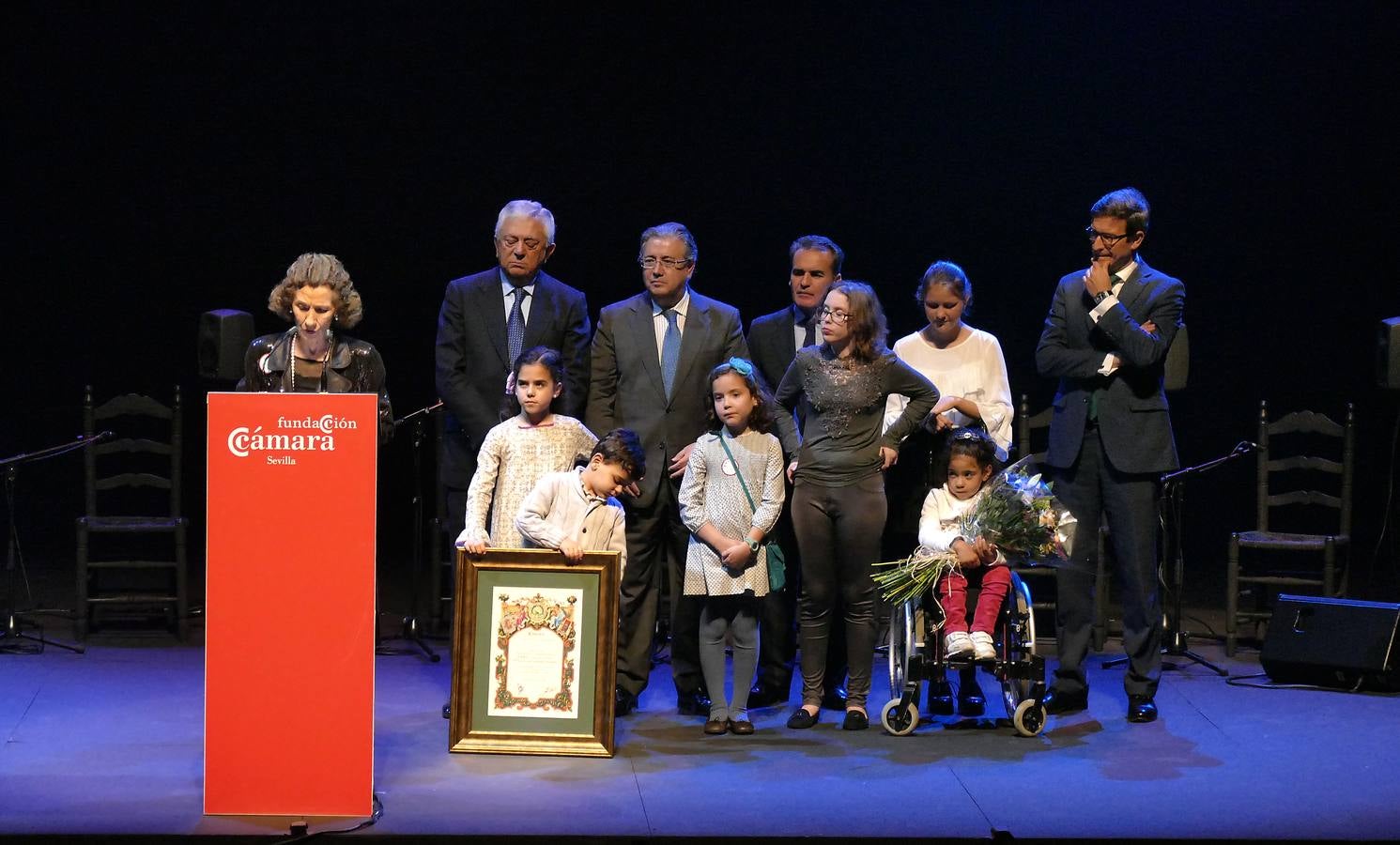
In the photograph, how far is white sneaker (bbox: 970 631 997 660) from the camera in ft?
16.4

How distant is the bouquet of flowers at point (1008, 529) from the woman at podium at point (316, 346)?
1.73 metres

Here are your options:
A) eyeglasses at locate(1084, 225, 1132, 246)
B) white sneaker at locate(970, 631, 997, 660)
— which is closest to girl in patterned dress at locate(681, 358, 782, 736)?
white sneaker at locate(970, 631, 997, 660)

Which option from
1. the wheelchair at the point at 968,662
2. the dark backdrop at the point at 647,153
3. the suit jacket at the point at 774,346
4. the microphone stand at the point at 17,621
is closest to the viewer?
the wheelchair at the point at 968,662

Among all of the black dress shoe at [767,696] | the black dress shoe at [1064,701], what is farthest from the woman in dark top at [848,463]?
the black dress shoe at [1064,701]

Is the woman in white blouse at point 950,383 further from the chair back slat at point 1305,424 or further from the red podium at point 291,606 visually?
the red podium at point 291,606

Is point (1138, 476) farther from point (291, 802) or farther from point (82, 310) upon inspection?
point (82, 310)

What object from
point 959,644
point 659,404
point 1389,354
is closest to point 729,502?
point 659,404

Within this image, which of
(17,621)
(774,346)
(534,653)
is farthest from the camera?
(17,621)

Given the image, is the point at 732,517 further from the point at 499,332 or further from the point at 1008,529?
the point at 499,332

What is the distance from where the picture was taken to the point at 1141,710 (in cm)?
537

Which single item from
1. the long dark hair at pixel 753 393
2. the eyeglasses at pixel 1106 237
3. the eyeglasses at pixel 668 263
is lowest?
the long dark hair at pixel 753 393

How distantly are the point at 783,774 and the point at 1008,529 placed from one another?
1.09 m

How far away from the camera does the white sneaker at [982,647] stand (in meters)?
4.98

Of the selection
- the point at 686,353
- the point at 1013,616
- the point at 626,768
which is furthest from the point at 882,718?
the point at 686,353
